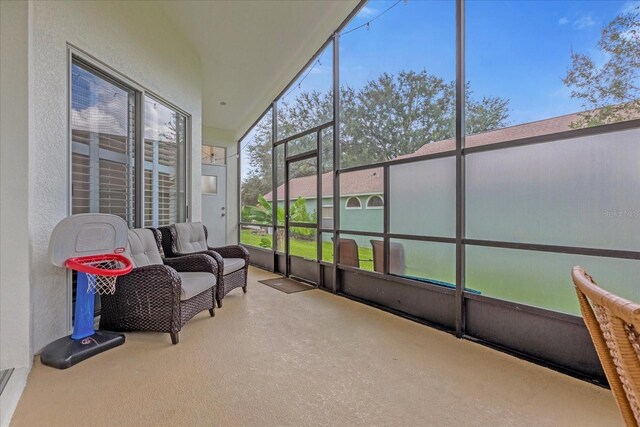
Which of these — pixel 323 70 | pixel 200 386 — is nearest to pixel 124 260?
pixel 200 386

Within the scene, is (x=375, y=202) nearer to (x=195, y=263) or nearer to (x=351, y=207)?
(x=351, y=207)

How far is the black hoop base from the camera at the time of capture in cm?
212

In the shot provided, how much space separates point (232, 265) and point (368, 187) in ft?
6.31

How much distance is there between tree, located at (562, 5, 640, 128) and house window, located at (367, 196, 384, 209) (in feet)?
6.00

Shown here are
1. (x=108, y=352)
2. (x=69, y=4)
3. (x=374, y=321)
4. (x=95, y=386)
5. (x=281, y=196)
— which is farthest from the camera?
(x=281, y=196)

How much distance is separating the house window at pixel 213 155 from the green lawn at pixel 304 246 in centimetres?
169

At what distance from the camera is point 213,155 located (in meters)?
6.89

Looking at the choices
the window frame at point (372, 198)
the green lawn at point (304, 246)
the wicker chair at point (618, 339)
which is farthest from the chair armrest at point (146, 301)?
the wicker chair at point (618, 339)

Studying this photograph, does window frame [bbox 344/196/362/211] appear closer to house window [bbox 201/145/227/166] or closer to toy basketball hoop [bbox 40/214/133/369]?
toy basketball hoop [bbox 40/214/133/369]

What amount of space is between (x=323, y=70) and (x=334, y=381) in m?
4.15

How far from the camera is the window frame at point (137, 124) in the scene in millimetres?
2559

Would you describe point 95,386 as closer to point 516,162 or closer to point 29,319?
point 29,319

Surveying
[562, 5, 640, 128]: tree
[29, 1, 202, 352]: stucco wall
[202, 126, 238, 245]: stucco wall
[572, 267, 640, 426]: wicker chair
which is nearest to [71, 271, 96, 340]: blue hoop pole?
[29, 1, 202, 352]: stucco wall

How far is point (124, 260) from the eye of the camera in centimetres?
253
